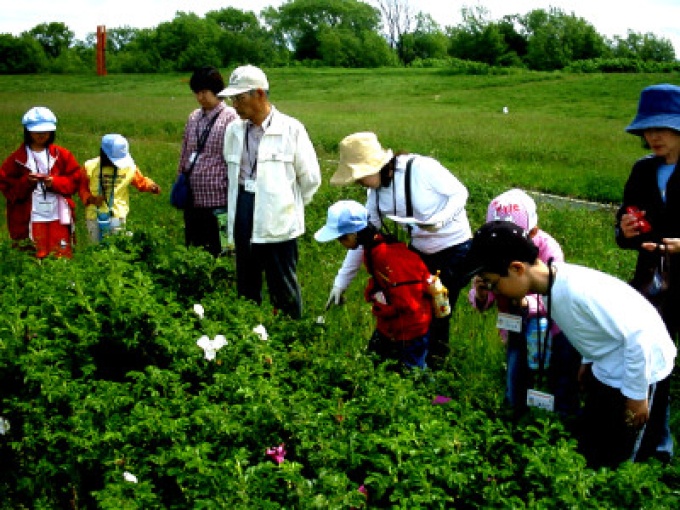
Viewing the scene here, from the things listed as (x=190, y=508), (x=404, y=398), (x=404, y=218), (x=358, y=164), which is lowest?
(x=190, y=508)

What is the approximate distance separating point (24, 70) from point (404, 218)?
77.9 meters

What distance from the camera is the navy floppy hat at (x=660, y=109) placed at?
3771 mm

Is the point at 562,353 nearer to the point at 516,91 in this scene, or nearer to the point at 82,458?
the point at 82,458

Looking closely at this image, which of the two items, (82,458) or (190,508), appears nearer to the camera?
(190,508)

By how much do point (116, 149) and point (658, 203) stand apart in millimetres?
4451

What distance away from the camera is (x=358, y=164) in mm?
4523

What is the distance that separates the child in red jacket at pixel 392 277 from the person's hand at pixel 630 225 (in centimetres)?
107

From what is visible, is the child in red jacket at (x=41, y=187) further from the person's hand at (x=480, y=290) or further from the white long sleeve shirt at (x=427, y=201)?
the person's hand at (x=480, y=290)

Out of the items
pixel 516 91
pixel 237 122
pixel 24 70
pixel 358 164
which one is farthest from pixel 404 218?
pixel 24 70

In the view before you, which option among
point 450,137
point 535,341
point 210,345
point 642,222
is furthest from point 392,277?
point 450,137

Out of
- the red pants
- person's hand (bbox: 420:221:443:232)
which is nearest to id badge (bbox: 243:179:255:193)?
person's hand (bbox: 420:221:443:232)

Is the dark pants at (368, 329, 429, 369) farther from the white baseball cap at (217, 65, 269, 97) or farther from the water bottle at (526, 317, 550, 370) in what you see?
the white baseball cap at (217, 65, 269, 97)

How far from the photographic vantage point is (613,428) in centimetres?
343

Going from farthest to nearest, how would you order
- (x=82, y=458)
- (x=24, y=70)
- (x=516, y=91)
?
1. (x=24, y=70)
2. (x=516, y=91)
3. (x=82, y=458)
